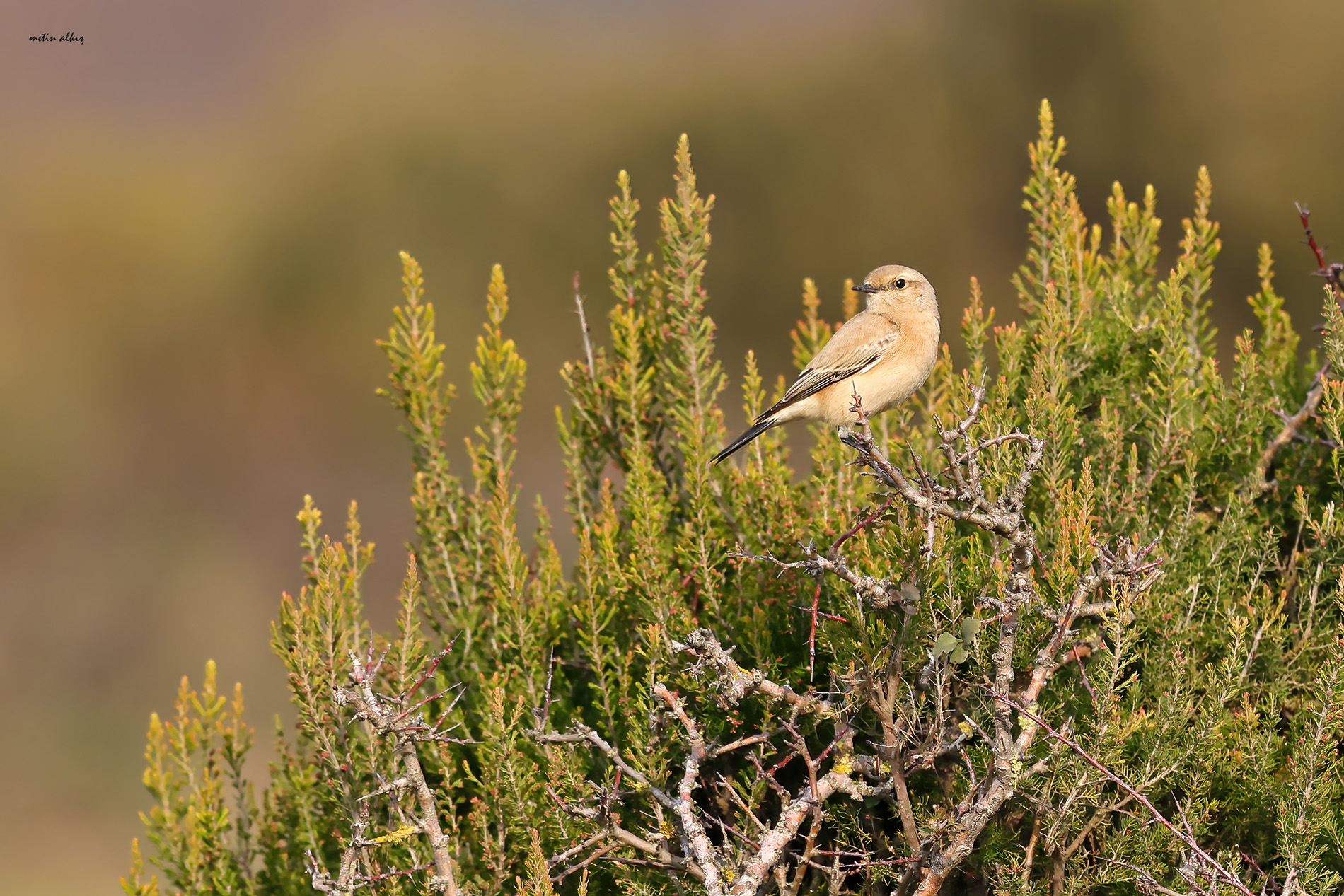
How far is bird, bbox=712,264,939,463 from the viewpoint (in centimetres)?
439

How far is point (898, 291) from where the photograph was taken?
5.00 meters

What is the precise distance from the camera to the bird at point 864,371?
4387 mm

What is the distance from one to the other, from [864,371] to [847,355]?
0.11 meters

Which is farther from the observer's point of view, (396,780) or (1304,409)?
(1304,409)

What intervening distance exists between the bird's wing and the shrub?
0.23 meters

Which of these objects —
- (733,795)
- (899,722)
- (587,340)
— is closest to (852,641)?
(899,722)

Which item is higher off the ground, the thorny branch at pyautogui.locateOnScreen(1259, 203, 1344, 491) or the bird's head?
the bird's head

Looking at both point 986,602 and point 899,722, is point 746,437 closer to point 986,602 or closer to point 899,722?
point 899,722

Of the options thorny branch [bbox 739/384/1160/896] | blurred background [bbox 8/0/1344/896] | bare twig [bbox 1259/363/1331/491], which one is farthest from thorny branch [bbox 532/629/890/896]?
blurred background [bbox 8/0/1344/896]

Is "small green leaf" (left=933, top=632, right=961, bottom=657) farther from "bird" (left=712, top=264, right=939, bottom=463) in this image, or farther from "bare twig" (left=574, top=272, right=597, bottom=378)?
"bare twig" (left=574, top=272, right=597, bottom=378)

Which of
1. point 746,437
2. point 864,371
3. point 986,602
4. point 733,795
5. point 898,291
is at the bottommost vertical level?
point 733,795

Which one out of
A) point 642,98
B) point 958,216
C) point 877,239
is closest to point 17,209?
point 642,98

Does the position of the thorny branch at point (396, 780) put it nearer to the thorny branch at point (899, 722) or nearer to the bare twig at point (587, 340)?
the thorny branch at point (899, 722)

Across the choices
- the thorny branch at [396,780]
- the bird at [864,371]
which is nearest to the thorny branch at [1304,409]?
the bird at [864,371]
